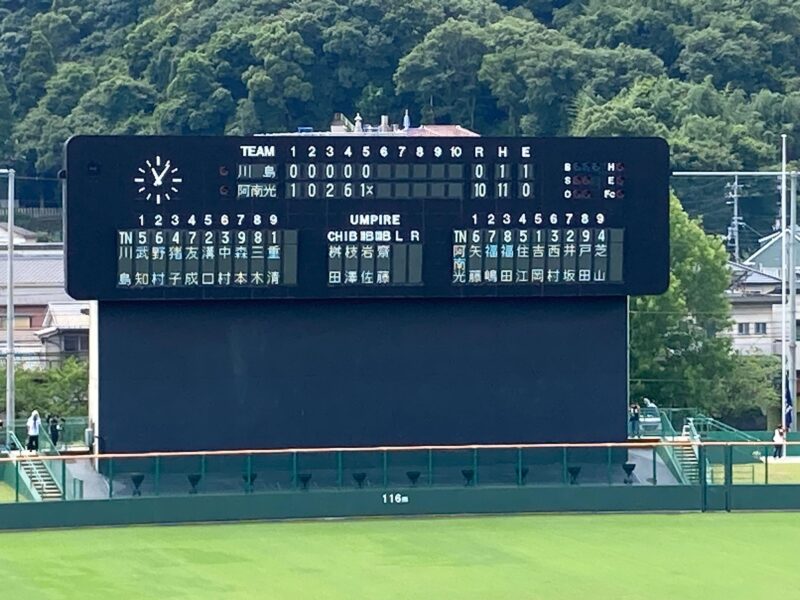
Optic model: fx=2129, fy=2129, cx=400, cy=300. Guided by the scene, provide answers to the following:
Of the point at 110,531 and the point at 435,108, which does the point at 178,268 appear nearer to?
the point at 110,531

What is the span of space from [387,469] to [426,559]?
4942 mm

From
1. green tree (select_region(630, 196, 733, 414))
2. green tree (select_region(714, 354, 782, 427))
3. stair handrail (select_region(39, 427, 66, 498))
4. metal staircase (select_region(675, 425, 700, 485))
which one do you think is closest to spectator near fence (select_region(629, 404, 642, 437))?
metal staircase (select_region(675, 425, 700, 485))

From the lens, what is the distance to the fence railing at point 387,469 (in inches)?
1277

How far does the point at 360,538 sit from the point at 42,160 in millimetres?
65340

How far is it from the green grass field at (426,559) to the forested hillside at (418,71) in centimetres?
5585

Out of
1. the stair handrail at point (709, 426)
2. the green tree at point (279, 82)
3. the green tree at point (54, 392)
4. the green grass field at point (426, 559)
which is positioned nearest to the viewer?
the green grass field at point (426, 559)

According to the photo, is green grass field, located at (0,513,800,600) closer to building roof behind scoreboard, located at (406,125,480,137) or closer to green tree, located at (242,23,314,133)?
building roof behind scoreboard, located at (406,125,480,137)

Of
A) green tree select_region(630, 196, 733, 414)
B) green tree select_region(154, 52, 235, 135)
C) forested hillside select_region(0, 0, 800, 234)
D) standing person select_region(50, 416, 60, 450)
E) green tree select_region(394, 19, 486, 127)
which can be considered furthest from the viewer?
green tree select_region(394, 19, 486, 127)

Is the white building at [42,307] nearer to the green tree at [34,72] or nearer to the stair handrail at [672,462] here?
the green tree at [34,72]

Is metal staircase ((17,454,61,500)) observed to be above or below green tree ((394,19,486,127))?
below

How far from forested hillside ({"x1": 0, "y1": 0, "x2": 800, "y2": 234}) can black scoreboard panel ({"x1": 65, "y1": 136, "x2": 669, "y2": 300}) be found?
51.4 meters

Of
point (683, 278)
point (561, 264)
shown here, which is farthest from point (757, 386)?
point (561, 264)

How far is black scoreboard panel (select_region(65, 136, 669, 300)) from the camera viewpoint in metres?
33.8

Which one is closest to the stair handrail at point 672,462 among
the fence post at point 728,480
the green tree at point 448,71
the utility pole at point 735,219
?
the fence post at point 728,480
